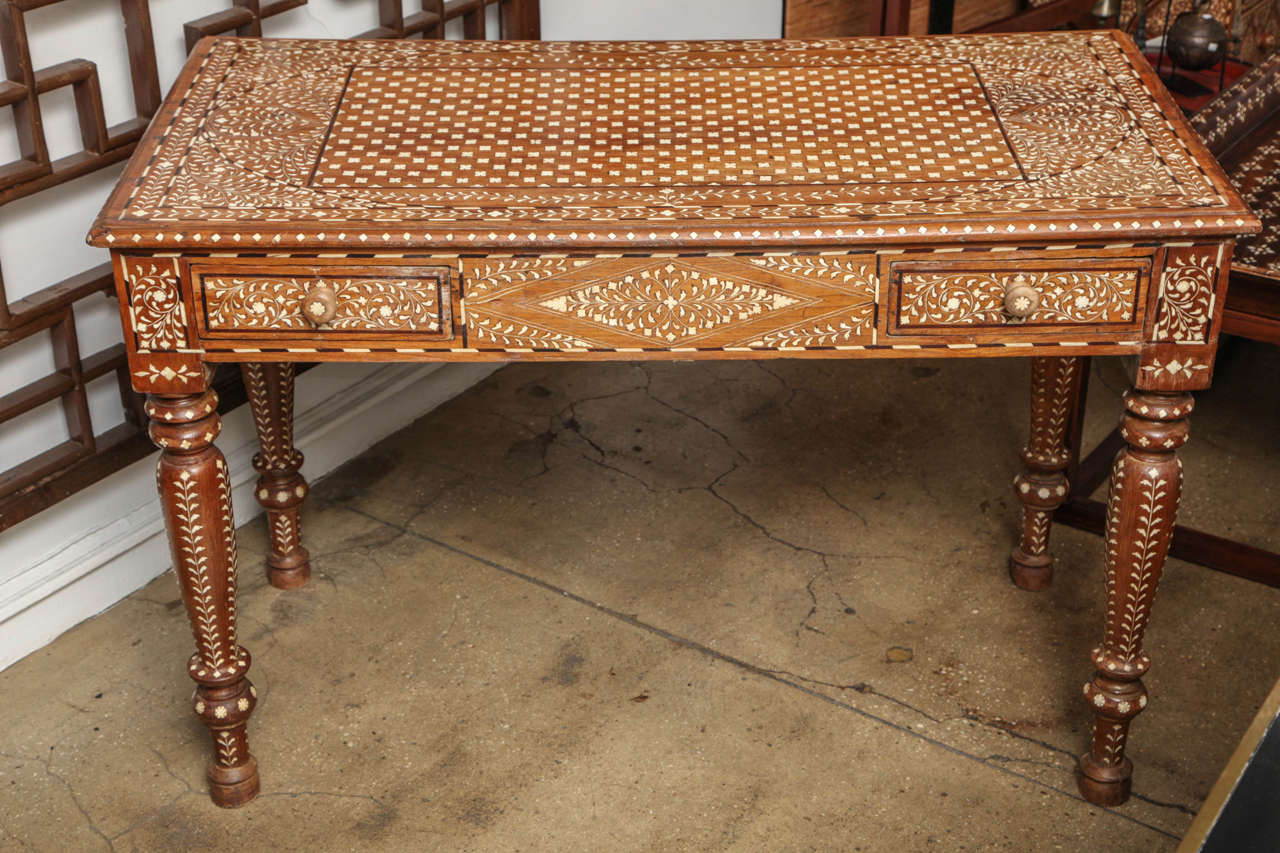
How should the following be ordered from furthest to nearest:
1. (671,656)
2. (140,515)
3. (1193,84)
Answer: (1193,84) → (140,515) → (671,656)

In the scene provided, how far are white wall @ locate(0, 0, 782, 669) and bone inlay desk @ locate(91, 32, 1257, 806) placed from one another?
0.94 ft

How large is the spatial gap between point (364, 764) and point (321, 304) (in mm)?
800

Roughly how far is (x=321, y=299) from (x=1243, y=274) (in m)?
1.39

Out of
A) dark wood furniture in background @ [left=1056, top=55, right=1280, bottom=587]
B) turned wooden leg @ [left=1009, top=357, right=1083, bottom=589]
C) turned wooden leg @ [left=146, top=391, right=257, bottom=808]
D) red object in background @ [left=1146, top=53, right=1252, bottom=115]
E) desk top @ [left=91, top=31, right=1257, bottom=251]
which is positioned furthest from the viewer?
red object in background @ [left=1146, top=53, right=1252, bottom=115]

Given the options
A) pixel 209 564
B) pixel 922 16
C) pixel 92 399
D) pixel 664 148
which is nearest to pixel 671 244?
pixel 664 148

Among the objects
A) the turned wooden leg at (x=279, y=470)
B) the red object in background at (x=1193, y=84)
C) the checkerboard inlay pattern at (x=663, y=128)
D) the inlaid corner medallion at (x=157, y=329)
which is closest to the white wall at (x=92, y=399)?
the turned wooden leg at (x=279, y=470)

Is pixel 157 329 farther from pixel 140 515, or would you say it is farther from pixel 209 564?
pixel 140 515

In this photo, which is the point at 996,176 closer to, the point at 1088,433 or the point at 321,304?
the point at 321,304

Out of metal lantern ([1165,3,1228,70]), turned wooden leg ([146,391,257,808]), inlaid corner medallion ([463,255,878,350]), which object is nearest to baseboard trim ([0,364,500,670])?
turned wooden leg ([146,391,257,808])

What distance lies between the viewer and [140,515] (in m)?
2.58

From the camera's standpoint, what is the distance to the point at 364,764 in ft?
7.31

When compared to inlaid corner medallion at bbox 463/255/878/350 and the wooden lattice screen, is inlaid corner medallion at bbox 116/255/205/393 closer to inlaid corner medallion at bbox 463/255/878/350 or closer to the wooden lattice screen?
inlaid corner medallion at bbox 463/255/878/350

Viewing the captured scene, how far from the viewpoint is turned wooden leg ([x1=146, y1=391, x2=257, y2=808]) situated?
6.18 ft

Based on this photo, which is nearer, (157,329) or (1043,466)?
(157,329)
